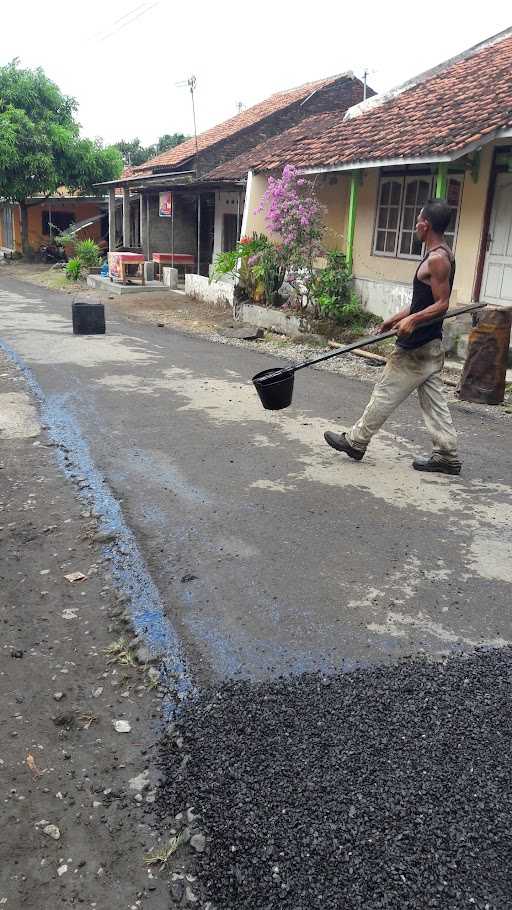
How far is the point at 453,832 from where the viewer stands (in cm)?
216

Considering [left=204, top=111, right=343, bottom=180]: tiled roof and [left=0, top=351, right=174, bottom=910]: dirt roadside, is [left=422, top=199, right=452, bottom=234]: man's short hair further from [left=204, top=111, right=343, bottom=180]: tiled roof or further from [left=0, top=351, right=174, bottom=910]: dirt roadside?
[left=204, top=111, right=343, bottom=180]: tiled roof

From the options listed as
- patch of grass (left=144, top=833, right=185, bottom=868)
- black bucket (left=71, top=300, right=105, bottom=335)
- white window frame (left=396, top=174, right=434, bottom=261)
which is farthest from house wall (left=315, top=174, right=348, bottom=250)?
patch of grass (left=144, top=833, right=185, bottom=868)

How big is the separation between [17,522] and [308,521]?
181 cm

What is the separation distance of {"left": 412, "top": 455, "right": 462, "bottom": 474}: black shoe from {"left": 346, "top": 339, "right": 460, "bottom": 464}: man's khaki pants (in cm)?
3

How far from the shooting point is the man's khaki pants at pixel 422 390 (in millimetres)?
5430

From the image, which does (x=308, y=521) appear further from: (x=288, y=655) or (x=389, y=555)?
(x=288, y=655)

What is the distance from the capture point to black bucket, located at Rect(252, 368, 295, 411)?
555 centimetres

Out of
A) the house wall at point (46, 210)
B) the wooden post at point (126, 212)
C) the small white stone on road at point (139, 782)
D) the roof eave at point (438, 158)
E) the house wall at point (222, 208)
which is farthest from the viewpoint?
the house wall at point (46, 210)

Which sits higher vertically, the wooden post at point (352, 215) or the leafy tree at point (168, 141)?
the leafy tree at point (168, 141)

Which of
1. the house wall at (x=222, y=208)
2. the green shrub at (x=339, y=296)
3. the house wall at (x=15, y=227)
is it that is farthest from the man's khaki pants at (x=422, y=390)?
the house wall at (x=15, y=227)

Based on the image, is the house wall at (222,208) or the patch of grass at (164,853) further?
the house wall at (222,208)

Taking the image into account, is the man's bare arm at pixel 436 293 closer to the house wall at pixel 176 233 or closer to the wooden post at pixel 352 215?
the wooden post at pixel 352 215

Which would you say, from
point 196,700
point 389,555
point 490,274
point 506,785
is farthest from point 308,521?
point 490,274

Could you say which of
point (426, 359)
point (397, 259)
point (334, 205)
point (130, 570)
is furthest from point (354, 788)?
point (334, 205)
